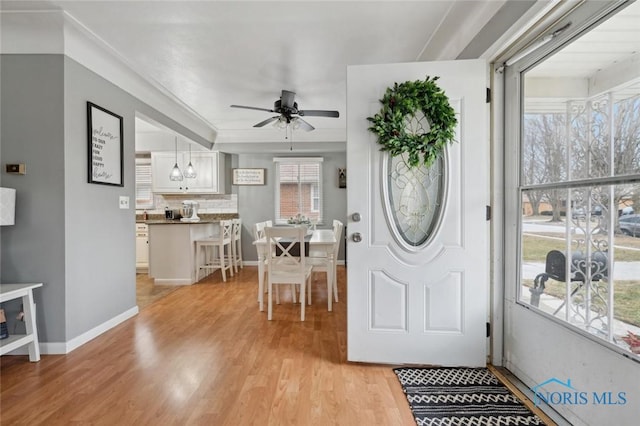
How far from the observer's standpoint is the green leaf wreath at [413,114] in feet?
6.79

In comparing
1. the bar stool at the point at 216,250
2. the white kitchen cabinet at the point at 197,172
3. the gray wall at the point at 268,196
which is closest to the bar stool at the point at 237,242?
the bar stool at the point at 216,250

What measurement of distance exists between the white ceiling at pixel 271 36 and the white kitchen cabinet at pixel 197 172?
209cm

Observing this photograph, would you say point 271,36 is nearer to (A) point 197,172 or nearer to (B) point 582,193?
(B) point 582,193

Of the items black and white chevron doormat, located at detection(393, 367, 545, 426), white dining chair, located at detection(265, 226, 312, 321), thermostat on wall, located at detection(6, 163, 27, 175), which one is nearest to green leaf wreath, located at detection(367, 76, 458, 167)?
white dining chair, located at detection(265, 226, 312, 321)

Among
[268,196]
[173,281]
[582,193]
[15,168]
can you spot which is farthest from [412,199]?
[268,196]

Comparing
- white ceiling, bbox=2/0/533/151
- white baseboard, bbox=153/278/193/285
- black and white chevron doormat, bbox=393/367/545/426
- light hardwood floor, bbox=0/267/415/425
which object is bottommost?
light hardwood floor, bbox=0/267/415/425

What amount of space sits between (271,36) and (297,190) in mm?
3684

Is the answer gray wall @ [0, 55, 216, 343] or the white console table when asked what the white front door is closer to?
gray wall @ [0, 55, 216, 343]

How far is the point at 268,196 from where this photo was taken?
614cm

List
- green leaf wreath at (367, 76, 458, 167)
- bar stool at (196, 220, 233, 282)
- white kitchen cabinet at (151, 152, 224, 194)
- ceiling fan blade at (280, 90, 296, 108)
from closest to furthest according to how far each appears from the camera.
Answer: green leaf wreath at (367, 76, 458, 167), ceiling fan blade at (280, 90, 296, 108), bar stool at (196, 220, 233, 282), white kitchen cabinet at (151, 152, 224, 194)

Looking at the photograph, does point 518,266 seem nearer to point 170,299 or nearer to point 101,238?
point 101,238

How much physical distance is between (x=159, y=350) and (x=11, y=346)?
37.0 inches

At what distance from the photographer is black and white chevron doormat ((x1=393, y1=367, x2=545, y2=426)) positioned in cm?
163

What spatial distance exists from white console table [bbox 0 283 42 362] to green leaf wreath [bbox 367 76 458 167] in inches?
110
